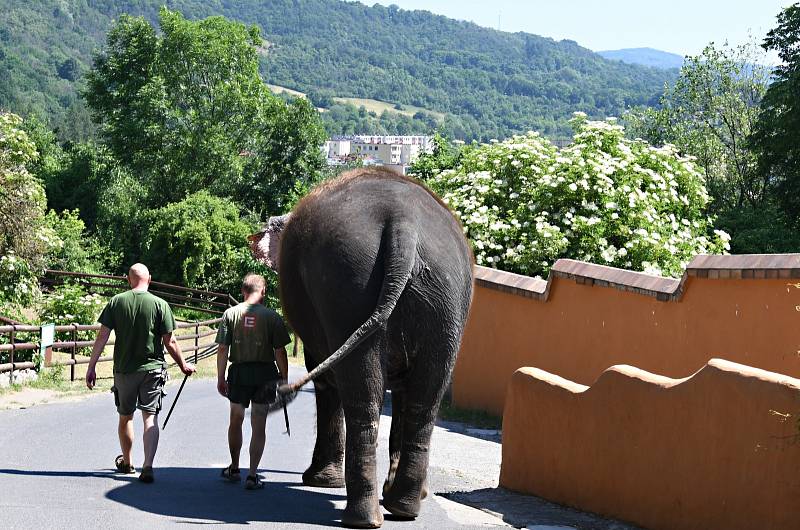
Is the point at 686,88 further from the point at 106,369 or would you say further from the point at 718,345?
the point at 718,345

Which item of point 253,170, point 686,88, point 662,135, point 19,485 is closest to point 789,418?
point 19,485

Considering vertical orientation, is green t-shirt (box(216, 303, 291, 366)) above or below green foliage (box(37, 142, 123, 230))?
below

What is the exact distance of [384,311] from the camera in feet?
23.1

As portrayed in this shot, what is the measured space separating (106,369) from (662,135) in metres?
24.0

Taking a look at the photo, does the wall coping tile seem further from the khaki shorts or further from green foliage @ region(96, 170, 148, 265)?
green foliage @ region(96, 170, 148, 265)

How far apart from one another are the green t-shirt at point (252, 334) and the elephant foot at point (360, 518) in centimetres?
175

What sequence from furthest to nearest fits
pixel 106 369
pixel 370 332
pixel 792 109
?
pixel 792 109 < pixel 106 369 < pixel 370 332

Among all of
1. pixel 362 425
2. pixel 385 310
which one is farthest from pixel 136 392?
pixel 385 310

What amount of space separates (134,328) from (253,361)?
0.96 m

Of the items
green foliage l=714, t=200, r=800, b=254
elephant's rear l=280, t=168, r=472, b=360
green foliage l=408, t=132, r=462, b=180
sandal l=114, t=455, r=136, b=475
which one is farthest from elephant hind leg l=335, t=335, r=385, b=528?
green foliage l=408, t=132, r=462, b=180

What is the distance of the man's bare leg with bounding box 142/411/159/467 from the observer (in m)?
8.56

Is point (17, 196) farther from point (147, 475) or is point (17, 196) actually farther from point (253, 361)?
point (253, 361)

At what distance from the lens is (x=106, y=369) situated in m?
22.6

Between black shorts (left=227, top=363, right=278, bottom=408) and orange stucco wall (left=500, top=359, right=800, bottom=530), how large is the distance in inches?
76.7
